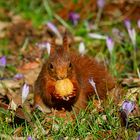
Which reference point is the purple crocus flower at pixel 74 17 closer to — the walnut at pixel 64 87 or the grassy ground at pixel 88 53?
the grassy ground at pixel 88 53

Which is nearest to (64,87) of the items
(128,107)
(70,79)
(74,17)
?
(70,79)

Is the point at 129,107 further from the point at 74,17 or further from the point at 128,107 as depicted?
the point at 74,17

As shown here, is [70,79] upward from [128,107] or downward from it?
upward

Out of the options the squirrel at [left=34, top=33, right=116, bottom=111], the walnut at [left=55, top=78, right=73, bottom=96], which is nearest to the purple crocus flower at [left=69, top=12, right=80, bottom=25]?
the squirrel at [left=34, top=33, right=116, bottom=111]

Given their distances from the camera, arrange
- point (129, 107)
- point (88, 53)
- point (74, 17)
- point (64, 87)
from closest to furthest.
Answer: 1. point (129, 107)
2. point (64, 87)
3. point (88, 53)
4. point (74, 17)

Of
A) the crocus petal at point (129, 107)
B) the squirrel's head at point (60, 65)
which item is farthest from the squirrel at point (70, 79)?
the crocus petal at point (129, 107)
